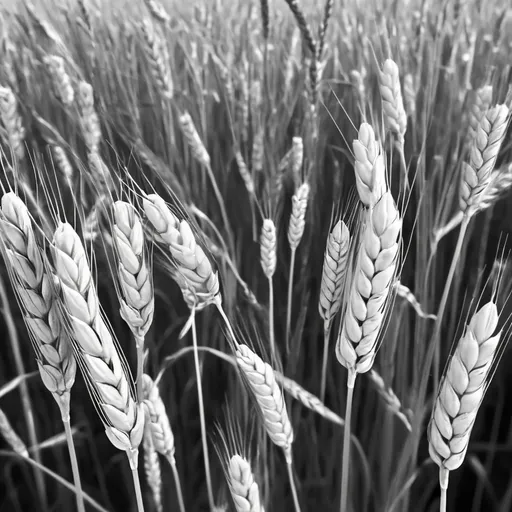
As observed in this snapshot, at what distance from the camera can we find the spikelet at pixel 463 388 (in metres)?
0.30

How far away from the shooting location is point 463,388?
0.31 meters

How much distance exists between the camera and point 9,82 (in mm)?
827

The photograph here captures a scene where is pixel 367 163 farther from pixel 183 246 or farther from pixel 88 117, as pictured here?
pixel 88 117

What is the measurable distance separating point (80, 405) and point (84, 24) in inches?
22.4

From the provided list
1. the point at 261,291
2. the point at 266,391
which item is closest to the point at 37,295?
the point at 266,391

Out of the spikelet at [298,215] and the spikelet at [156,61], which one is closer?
the spikelet at [298,215]

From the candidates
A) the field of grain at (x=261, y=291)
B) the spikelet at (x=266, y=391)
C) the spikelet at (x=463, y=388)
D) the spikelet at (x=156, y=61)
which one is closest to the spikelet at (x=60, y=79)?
the field of grain at (x=261, y=291)

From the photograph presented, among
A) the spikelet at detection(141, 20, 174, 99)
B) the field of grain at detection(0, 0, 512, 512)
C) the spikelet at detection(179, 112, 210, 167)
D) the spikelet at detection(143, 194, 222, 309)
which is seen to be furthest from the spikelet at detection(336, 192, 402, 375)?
the spikelet at detection(141, 20, 174, 99)

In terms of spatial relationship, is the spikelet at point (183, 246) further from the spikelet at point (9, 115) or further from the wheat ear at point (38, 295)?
the spikelet at point (9, 115)

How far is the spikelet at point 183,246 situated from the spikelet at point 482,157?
224 mm

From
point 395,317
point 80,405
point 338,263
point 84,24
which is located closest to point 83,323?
point 338,263

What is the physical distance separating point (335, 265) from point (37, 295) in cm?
22

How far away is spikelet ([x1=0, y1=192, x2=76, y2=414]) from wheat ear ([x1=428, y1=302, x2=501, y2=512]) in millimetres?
236

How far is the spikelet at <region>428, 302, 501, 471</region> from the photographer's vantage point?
0.98 ft
